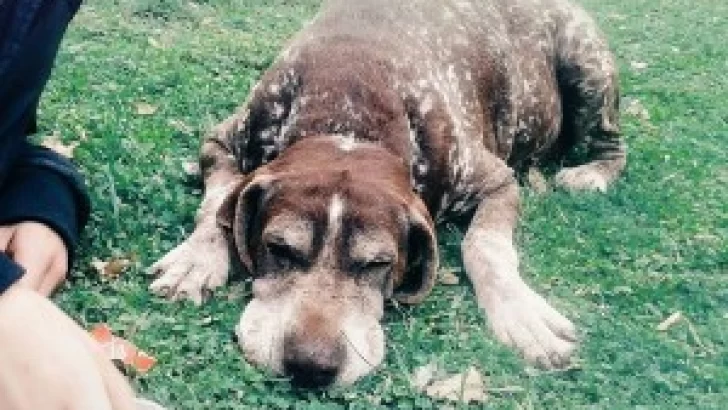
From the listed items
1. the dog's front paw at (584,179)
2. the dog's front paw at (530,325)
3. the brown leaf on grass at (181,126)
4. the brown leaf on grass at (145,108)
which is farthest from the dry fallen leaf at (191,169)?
the dog's front paw at (584,179)

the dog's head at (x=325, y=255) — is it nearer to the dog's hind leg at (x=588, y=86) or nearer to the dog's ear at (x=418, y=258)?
the dog's ear at (x=418, y=258)

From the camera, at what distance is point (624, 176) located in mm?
6422

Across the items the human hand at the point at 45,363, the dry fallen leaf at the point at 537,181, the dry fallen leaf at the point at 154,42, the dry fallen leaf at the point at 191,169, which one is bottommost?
the dry fallen leaf at the point at 537,181

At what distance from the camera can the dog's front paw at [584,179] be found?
6164mm

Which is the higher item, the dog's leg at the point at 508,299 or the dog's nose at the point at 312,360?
the dog's nose at the point at 312,360

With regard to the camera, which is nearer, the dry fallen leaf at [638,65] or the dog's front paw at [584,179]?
the dog's front paw at [584,179]

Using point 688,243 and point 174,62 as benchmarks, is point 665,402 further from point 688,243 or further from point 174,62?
point 174,62

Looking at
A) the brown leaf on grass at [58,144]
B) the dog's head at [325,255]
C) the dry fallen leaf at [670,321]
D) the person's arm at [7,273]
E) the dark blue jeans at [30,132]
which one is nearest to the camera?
the person's arm at [7,273]

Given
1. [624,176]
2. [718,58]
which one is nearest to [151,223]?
[624,176]

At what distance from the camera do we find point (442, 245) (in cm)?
534

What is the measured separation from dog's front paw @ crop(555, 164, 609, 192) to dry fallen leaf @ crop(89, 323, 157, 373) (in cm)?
291

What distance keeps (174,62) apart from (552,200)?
8.64 feet

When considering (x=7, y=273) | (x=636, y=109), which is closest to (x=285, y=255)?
(x=7, y=273)

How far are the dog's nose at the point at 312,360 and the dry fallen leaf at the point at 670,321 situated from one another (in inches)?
57.7
